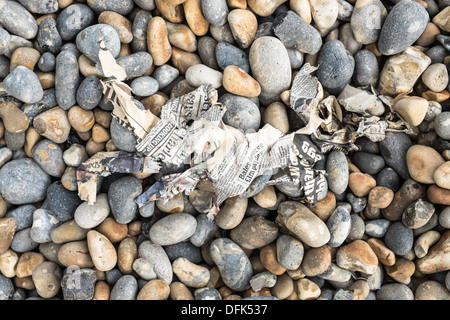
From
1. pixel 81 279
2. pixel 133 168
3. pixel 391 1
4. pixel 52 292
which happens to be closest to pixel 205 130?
pixel 133 168

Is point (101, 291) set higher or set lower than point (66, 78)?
lower

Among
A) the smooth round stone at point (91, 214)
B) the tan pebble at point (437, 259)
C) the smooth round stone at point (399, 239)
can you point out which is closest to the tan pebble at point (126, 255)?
the smooth round stone at point (91, 214)

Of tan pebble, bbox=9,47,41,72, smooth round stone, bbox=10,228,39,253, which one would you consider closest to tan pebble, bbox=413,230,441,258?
smooth round stone, bbox=10,228,39,253

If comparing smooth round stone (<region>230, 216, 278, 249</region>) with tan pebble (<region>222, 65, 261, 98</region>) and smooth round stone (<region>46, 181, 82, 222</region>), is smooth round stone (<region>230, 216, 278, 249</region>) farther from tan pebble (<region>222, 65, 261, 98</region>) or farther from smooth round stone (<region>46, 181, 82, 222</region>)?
smooth round stone (<region>46, 181, 82, 222</region>)

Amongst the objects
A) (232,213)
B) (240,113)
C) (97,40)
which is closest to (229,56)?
(240,113)

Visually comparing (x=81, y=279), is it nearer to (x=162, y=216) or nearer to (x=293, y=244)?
(x=162, y=216)

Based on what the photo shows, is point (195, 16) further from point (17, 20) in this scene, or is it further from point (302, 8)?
point (17, 20)

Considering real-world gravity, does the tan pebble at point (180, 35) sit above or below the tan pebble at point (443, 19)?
below

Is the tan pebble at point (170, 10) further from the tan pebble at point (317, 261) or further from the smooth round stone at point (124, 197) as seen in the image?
the tan pebble at point (317, 261)
